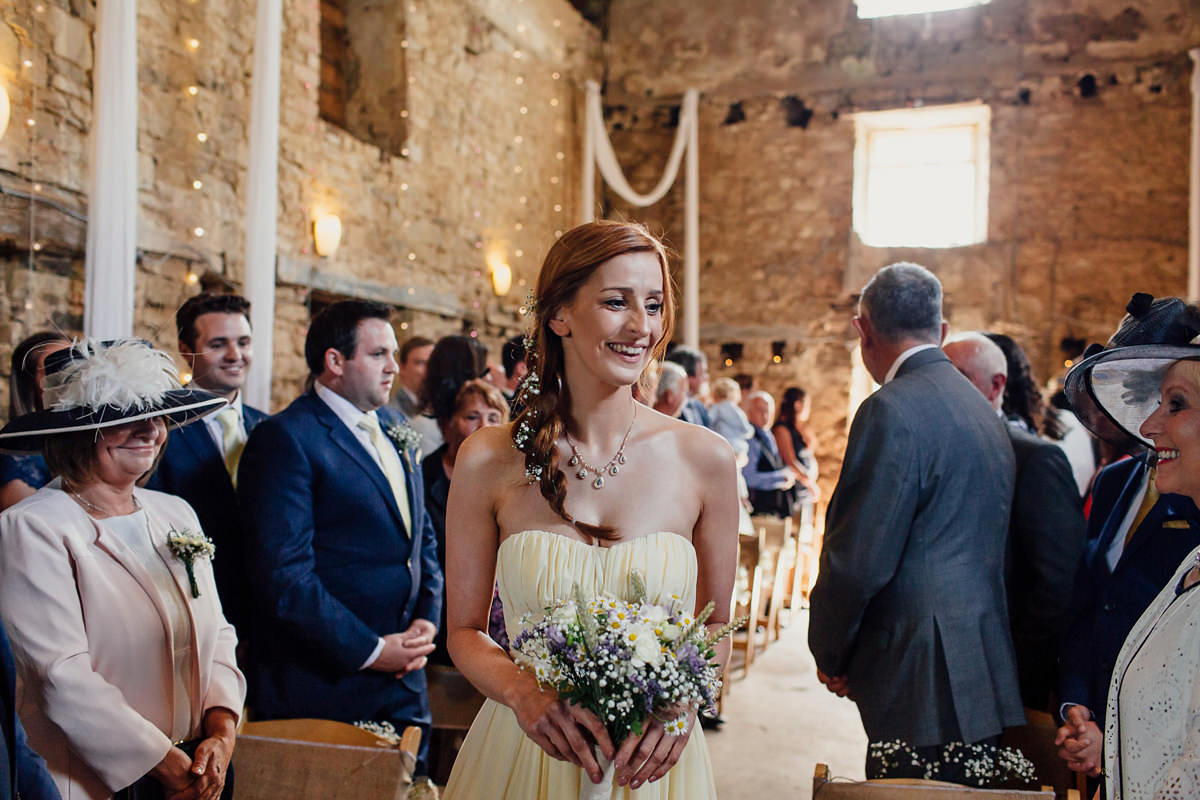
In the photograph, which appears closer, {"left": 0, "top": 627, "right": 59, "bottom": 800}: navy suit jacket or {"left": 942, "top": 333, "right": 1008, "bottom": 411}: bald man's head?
{"left": 0, "top": 627, "right": 59, "bottom": 800}: navy suit jacket

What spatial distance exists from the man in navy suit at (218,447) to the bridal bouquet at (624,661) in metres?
1.78

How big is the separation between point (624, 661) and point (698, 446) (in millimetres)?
562

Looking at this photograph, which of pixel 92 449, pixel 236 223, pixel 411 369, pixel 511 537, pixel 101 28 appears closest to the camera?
pixel 511 537

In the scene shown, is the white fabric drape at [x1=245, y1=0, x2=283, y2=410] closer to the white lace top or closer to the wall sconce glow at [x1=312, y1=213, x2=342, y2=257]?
the wall sconce glow at [x1=312, y1=213, x2=342, y2=257]

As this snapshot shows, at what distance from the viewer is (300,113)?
654cm

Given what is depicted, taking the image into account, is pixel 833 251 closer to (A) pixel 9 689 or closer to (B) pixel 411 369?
(B) pixel 411 369

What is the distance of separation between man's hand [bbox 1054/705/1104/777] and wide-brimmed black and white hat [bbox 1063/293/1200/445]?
0.79m

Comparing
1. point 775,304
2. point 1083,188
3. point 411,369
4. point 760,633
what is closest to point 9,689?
point 411,369

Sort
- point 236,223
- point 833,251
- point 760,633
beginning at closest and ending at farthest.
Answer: point 236,223 < point 760,633 < point 833,251

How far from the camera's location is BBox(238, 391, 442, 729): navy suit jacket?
2645 mm

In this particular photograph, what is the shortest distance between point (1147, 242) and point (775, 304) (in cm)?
393

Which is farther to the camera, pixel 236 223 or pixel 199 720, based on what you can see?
pixel 236 223

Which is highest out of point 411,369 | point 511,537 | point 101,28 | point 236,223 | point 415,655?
point 101,28

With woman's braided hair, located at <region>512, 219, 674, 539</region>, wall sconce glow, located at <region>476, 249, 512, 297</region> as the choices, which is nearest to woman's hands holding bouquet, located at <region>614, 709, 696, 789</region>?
woman's braided hair, located at <region>512, 219, 674, 539</region>
